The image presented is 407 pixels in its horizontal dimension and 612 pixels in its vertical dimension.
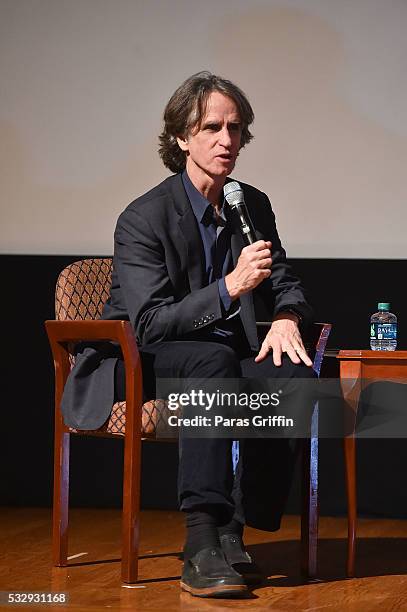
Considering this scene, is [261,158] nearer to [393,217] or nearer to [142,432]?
[393,217]

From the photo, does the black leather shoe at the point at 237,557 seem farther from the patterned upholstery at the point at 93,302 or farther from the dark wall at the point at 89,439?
the dark wall at the point at 89,439

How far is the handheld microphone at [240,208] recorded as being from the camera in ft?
8.38

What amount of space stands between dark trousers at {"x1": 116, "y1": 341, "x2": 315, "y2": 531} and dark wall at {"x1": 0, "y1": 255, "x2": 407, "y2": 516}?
4.39 feet

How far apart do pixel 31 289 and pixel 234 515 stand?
1.81 metres

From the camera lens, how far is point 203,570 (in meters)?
2.33

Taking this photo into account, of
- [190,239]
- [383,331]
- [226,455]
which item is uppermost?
[190,239]

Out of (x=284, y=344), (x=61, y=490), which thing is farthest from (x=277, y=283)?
(x=61, y=490)

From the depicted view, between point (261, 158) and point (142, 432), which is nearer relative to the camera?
point (142, 432)

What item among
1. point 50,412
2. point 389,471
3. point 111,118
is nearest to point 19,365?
point 50,412

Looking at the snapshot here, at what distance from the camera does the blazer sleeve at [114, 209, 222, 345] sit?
8.34ft

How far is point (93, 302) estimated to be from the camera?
Answer: 301 cm

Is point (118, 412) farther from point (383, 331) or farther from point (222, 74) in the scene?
point (222, 74)

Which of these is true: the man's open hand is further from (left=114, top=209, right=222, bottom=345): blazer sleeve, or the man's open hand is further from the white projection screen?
the white projection screen

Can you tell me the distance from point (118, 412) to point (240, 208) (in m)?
0.58
